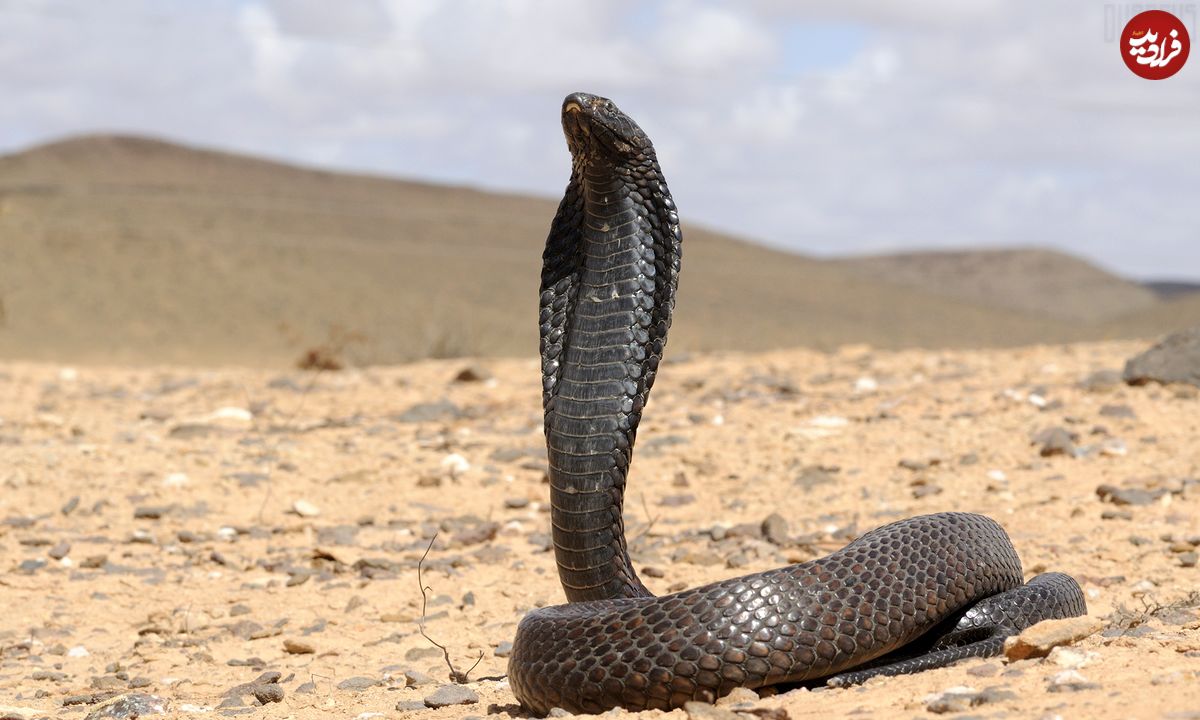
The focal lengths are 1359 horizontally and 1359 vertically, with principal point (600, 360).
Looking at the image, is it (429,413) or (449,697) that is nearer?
(449,697)

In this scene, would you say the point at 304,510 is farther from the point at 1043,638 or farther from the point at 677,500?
the point at 1043,638

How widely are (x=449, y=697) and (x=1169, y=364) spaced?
6970 mm

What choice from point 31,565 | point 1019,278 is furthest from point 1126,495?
point 1019,278

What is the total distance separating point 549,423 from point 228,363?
26.0 metres

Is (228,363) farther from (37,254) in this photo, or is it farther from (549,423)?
(549,423)

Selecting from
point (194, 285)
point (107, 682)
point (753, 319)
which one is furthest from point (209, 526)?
point (753, 319)

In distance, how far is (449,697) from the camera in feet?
15.8

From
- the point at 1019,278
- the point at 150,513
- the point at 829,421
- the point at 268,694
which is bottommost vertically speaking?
the point at 268,694

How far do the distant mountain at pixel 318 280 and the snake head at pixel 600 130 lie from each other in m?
13.4

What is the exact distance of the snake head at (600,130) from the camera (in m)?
4.64

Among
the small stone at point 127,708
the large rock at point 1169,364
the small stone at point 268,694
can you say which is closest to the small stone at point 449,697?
the small stone at point 268,694

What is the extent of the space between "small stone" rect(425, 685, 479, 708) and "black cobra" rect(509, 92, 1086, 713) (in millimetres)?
349

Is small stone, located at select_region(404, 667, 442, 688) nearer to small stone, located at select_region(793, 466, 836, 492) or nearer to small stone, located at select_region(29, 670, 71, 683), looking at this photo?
small stone, located at select_region(29, 670, 71, 683)

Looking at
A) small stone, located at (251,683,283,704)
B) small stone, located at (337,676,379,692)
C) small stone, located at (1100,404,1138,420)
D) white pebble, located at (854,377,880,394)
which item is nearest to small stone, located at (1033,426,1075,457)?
small stone, located at (1100,404,1138,420)
